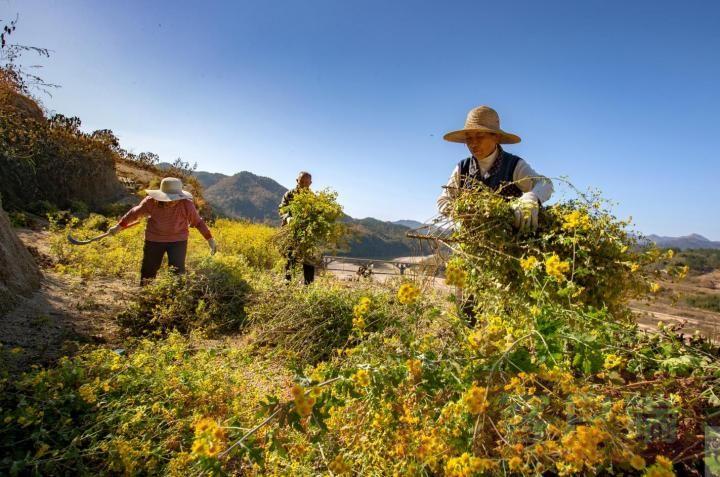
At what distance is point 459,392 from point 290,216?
4.00m

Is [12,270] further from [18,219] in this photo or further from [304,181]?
[18,219]

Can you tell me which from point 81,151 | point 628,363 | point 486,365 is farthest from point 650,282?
point 81,151

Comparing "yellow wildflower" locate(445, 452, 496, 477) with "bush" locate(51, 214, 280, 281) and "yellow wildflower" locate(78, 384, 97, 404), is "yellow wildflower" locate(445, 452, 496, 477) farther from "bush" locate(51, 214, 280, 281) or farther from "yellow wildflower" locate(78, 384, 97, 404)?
"bush" locate(51, 214, 280, 281)

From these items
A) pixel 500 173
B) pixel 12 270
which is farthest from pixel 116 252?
pixel 500 173

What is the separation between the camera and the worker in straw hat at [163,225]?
14.8 feet

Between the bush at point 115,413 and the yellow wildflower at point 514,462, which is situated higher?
the yellow wildflower at point 514,462

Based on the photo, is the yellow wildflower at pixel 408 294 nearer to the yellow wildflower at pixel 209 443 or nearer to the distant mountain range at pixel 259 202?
the yellow wildflower at pixel 209 443

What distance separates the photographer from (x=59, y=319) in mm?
3316

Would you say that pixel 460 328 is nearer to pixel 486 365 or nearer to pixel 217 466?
pixel 486 365

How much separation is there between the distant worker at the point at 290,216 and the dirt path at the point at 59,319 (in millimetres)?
1893

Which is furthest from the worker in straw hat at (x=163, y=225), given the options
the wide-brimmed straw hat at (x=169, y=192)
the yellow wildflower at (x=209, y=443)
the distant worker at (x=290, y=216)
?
the yellow wildflower at (x=209, y=443)

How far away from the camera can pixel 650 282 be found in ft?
6.12

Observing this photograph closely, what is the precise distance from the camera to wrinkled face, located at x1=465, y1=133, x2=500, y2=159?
9.39 feet

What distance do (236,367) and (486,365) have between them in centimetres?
200
